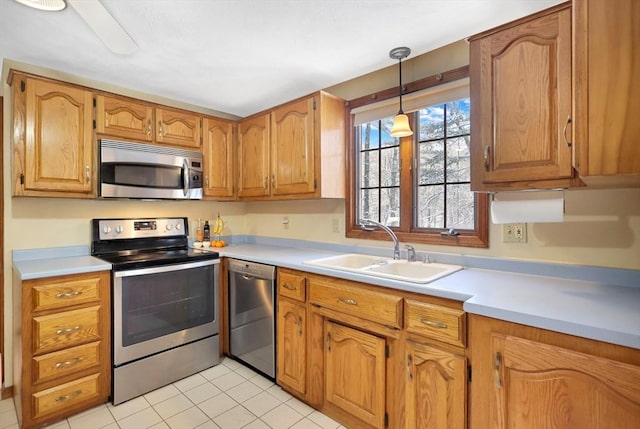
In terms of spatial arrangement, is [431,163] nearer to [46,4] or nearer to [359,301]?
[359,301]

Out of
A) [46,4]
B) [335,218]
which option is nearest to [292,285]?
[335,218]

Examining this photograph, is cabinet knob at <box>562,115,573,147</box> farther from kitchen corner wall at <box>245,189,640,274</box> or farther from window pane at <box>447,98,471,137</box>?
window pane at <box>447,98,471,137</box>

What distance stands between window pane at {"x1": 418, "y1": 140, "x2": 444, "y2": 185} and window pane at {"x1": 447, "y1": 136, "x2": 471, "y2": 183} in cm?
5

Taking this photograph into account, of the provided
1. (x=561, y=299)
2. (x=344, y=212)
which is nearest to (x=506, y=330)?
(x=561, y=299)

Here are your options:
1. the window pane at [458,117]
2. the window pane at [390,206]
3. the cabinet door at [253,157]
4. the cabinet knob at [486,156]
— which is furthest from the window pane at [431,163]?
the cabinet door at [253,157]

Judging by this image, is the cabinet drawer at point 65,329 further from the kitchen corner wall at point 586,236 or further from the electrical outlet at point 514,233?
the electrical outlet at point 514,233

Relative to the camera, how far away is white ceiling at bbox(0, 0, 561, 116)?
153cm

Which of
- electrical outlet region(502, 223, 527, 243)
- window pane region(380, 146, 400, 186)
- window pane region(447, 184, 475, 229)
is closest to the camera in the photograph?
electrical outlet region(502, 223, 527, 243)

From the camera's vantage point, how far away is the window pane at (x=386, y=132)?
7.64 feet

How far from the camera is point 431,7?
5.01 feet

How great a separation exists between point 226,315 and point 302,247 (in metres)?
0.84

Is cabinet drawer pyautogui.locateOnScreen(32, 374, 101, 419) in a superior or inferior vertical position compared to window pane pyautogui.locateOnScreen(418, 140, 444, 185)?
inferior

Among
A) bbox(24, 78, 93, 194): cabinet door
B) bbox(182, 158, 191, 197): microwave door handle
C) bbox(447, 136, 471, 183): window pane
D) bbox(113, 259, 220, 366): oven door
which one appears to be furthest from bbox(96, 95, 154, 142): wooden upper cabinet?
bbox(447, 136, 471, 183): window pane

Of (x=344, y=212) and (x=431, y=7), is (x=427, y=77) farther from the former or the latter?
(x=344, y=212)
